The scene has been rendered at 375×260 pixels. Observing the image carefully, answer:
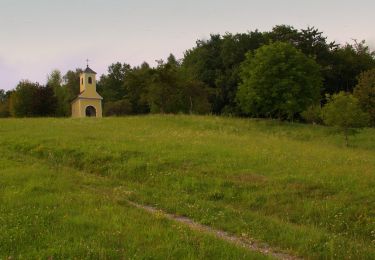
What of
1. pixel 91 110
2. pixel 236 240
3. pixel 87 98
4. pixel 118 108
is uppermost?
pixel 87 98

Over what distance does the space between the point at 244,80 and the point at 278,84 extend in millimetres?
4974

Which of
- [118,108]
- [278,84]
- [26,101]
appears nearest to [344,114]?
[278,84]

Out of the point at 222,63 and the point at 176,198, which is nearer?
the point at 176,198

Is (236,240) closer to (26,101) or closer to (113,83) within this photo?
(26,101)

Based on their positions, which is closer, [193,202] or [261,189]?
[193,202]

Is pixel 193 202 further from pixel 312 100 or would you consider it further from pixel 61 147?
pixel 312 100

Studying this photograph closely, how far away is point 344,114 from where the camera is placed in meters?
33.8

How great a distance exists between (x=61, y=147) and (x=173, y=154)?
6346 millimetres

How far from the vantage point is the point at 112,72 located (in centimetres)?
11156

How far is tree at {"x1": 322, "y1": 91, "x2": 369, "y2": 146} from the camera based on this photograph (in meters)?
33.9

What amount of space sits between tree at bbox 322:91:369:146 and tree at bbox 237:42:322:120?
29.4 ft

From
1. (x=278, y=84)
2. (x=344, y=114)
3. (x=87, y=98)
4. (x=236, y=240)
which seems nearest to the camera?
(x=236, y=240)

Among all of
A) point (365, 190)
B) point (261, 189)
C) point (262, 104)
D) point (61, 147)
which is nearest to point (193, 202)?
point (261, 189)

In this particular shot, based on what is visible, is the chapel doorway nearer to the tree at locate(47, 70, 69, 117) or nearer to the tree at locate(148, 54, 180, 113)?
the tree at locate(47, 70, 69, 117)
